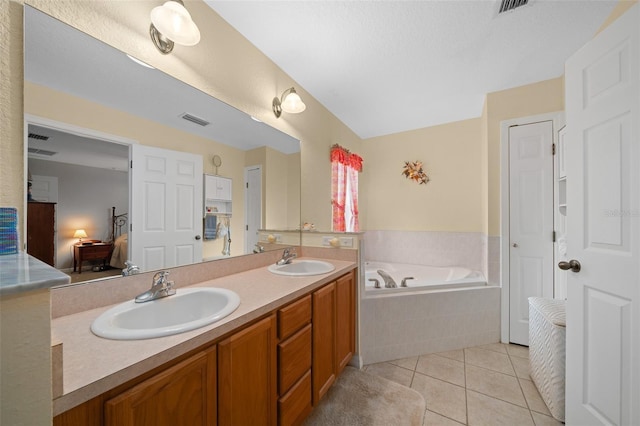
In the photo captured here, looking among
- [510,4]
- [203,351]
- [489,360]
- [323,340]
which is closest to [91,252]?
[203,351]

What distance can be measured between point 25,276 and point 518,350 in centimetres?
309

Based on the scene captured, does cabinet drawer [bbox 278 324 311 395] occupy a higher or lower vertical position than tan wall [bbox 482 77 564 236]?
lower

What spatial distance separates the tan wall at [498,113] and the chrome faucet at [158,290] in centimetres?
271

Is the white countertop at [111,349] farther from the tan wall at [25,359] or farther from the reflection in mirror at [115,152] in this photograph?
the reflection in mirror at [115,152]

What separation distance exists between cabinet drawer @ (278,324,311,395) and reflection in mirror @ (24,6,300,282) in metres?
0.67

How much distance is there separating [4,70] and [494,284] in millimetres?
3325

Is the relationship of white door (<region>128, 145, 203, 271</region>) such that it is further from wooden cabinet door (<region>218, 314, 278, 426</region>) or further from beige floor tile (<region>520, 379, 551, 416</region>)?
beige floor tile (<region>520, 379, 551, 416</region>)

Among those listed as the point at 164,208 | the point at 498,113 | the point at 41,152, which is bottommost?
the point at 164,208

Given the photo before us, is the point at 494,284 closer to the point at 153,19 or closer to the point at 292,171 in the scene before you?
the point at 292,171

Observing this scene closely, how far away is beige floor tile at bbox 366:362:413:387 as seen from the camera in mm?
1749

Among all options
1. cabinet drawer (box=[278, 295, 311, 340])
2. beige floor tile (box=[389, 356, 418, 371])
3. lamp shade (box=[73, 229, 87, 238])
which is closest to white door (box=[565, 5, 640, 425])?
beige floor tile (box=[389, 356, 418, 371])

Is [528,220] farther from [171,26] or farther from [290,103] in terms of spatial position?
[171,26]

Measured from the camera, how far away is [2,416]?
35 centimetres

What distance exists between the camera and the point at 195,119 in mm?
1329
